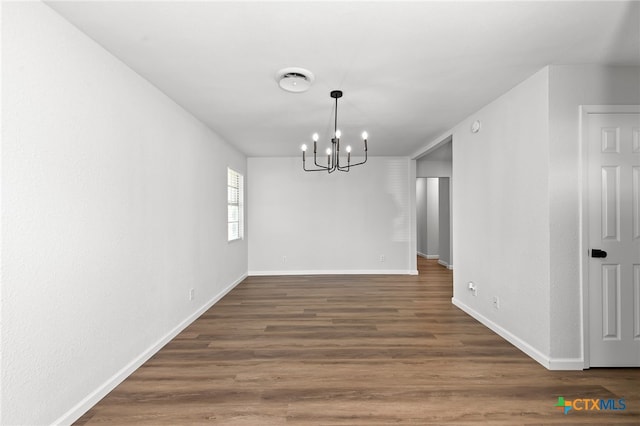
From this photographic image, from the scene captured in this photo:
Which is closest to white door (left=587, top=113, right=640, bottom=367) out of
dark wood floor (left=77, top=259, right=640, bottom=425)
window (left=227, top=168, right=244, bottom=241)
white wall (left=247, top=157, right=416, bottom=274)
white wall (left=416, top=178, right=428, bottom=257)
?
dark wood floor (left=77, top=259, right=640, bottom=425)

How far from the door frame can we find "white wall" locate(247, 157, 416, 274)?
398 centimetres

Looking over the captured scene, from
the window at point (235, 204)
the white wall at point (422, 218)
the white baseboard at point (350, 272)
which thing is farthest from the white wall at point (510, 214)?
the white wall at point (422, 218)

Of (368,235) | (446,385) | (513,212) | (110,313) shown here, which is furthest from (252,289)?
(513,212)

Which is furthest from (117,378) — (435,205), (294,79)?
(435,205)

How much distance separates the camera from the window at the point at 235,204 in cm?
561

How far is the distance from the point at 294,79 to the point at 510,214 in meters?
2.43

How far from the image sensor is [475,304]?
12.3 ft

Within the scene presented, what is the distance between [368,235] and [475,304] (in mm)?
2950

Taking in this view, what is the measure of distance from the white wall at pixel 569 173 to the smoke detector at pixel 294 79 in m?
2.02

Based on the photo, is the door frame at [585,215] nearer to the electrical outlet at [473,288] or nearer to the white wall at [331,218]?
the electrical outlet at [473,288]

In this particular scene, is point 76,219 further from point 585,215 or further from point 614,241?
point 614,241

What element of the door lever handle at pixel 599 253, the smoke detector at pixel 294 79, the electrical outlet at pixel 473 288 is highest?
the smoke detector at pixel 294 79

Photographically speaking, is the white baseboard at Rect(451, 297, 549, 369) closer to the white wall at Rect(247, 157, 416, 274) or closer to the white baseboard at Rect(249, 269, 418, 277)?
the white baseboard at Rect(249, 269, 418, 277)

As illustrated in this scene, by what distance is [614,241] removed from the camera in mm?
2486
